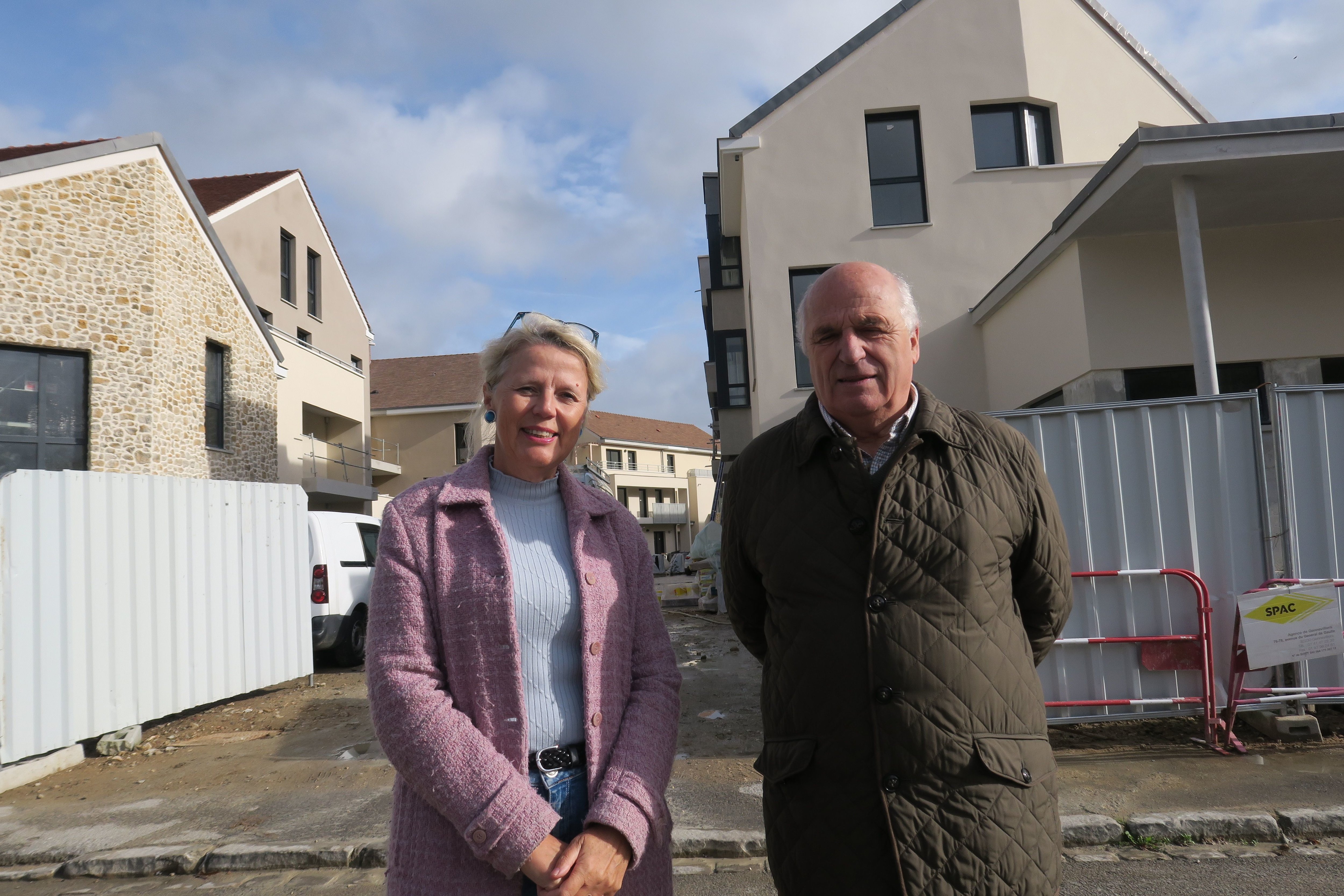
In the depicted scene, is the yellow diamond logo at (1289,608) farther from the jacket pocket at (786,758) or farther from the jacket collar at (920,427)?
the jacket pocket at (786,758)

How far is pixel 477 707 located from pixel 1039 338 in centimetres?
1021

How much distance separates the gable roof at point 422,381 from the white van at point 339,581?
90.5 feet

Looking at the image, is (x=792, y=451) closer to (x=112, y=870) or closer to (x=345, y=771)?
(x=112, y=870)

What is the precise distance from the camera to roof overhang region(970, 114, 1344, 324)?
24.5 feet

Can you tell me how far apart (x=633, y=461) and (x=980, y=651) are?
218 ft

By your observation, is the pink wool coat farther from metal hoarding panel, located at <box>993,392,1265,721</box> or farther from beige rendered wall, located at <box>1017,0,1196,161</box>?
beige rendered wall, located at <box>1017,0,1196,161</box>

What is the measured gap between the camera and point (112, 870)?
462 centimetres

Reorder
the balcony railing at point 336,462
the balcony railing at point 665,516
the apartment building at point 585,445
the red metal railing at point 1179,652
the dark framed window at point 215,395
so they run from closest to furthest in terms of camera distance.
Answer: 1. the red metal railing at point 1179,652
2. the dark framed window at point 215,395
3. the balcony railing at point 336,462
4. the apartment building at point 585,445
5. the balcony railing at point 665,516

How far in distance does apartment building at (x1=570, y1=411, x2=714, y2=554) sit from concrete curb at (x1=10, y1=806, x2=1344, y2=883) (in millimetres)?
55572

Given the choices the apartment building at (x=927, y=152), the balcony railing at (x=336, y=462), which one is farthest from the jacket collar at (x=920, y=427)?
the balcony railing at (x=336, y=462)

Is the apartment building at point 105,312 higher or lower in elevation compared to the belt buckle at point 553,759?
higher

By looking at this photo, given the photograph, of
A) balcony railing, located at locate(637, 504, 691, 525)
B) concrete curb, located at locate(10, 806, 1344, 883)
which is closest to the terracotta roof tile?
concrete curb, located at locate(10, 806, 1344, 883)

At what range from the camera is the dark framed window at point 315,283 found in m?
27.8

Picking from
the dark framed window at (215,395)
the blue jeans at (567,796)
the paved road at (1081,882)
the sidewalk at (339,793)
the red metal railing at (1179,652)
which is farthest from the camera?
the dark framed window at (215,395)
